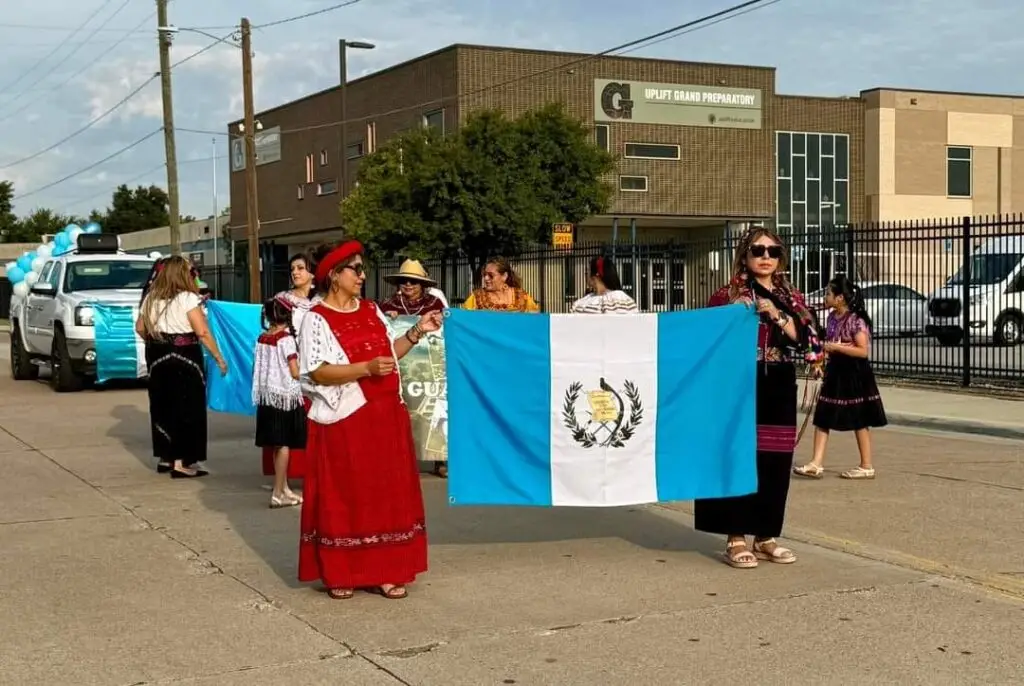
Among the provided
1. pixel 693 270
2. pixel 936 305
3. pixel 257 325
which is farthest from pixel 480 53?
pixel 257 325

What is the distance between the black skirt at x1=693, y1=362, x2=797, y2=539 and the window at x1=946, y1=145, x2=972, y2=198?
160 feet

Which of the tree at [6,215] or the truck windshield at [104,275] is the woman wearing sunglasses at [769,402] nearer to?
the truck windshield at [104,275]

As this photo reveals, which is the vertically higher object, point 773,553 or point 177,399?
point 177,399

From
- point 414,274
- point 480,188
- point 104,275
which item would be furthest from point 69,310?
point 480,188

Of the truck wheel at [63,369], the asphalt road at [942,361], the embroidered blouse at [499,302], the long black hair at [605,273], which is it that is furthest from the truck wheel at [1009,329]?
the truck wheel at [63,369]

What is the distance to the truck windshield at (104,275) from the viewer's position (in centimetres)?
2016

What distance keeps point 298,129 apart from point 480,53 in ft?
45.2

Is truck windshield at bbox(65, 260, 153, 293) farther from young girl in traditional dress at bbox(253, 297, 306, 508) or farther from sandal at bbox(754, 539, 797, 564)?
sandal at bbox(754, 539, 797, 564)

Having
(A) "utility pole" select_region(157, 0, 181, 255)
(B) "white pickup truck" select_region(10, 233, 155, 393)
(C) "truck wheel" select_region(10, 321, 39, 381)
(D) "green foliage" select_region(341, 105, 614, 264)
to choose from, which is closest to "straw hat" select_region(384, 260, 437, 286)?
(B) "white pickup truck" select_region(10, 233, 155, 393)

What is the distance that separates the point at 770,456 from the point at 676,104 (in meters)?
40.0

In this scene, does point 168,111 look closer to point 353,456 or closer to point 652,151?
point 652,151

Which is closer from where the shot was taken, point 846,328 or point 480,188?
point 846,328

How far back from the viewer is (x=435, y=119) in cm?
4331

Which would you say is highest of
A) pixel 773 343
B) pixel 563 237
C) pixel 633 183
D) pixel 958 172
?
pixel 958 172
